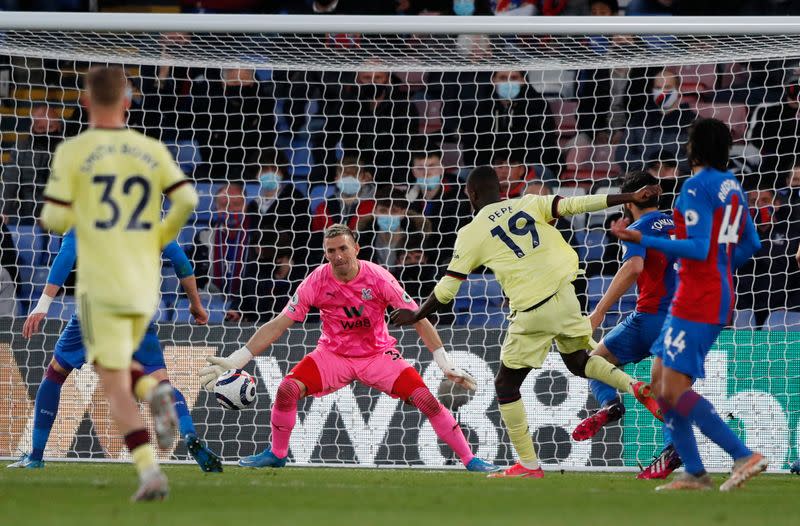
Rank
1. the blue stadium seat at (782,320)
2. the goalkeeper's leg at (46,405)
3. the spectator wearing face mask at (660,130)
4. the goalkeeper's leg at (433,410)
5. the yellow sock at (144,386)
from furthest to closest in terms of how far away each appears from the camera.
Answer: the spectator wearing face mask at (660,130), the blue stadium seat at (782,320), the goalkeeper's leg at (433,410), the goalkeeper's leg at (46,405), the yellow sock at (144,386)

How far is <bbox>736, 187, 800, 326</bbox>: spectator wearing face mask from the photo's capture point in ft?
32.9

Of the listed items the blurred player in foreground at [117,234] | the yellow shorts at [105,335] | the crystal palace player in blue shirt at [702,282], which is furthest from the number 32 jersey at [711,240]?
the yellow shorts at [105,335]

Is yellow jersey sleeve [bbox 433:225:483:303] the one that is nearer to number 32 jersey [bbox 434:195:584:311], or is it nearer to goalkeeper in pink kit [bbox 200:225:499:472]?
number 32 jersey [bbox 434:195:584:311]

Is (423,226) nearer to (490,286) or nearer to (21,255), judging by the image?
(490,286)

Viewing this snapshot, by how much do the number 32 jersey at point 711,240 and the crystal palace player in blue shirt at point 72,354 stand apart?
3033 mm

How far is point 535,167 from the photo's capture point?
1129 centimetres

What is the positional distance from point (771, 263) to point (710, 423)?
178 inches

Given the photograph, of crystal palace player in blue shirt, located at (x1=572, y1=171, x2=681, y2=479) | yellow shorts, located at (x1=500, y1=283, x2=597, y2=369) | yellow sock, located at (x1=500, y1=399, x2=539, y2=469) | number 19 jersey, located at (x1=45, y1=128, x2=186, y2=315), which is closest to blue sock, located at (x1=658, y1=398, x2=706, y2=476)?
crystal palace player in blue shirt, located at (x1=572, y1=171, x2=681, y2=479)

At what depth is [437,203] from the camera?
10891 mm

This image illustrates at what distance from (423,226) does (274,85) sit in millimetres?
2440

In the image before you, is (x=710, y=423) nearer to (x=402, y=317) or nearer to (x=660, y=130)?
(x=402, y=317)

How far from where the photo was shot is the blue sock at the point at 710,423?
19.6ft

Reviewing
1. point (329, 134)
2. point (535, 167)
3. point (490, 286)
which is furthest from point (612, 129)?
point (329, 134)

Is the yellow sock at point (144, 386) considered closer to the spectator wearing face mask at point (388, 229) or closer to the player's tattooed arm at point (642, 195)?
the player's tattooed arm at point (642, 195)
